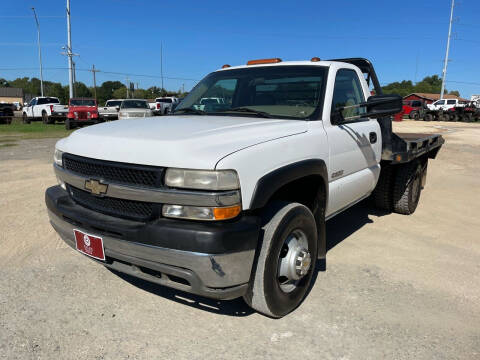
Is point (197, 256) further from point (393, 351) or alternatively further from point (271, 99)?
point (271, 99)

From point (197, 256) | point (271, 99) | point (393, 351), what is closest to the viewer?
point (197, 256)

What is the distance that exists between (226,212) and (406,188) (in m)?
3.83

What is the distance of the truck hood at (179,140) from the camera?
2.22 m

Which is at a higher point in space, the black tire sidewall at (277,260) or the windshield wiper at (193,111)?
the windshield wiper at (193,111)

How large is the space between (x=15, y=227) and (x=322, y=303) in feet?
12.0

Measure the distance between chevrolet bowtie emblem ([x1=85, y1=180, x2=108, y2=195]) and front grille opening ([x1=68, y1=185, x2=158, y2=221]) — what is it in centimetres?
6

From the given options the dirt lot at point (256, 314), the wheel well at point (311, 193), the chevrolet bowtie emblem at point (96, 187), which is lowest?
the dirt lot at point (256, 314)

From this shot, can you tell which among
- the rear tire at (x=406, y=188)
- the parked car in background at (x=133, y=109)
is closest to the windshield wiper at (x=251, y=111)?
the rear tire at (x=406, y=188)

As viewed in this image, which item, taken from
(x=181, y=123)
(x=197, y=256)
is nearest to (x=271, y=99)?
(x=181, y=123)

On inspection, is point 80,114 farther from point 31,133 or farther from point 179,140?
point 179,140

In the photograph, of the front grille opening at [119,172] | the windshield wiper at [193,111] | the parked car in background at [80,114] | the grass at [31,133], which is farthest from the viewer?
the parked car in background at [80,114]

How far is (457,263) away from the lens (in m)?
3.80

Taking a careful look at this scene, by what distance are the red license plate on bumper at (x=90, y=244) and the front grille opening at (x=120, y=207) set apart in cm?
18

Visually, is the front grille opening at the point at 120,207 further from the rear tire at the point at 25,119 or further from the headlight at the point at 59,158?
the rear tire at the point at 25,119
